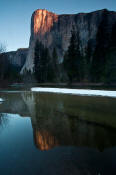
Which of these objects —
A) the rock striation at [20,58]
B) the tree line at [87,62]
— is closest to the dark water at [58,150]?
the tree line at [87,62]

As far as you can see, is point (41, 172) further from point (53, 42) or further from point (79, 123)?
point (53, 42)

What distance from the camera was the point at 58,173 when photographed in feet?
7.06

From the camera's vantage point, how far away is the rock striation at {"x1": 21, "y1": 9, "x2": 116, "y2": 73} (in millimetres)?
82750

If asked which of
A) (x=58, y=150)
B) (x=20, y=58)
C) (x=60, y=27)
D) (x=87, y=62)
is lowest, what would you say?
(x=58, y=150)

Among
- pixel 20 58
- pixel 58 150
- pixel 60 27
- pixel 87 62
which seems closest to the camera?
pixel 58 150

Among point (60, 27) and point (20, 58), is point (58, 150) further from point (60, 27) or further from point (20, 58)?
point (20, 58)

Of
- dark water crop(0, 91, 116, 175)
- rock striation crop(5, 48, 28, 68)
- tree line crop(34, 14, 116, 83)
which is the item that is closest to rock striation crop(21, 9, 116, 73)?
tree line crop(34, 14, 116, 83)

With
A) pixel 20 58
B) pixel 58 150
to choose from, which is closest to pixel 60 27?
Result: pixel 20 58

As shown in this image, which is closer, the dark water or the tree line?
the dark water

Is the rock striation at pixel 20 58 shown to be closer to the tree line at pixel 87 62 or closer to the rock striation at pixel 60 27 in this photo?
the rock striation at pixel 60 27

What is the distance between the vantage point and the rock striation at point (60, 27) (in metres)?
82.8

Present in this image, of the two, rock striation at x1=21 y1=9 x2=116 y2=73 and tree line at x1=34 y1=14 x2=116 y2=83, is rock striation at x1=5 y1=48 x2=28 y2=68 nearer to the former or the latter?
rock striation at x1=21 y1=9 x2=116 y2=73

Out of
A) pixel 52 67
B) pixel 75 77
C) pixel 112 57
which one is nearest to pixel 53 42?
pixel 52 67

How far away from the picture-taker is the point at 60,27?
3684 inches
